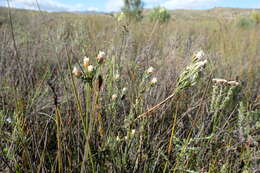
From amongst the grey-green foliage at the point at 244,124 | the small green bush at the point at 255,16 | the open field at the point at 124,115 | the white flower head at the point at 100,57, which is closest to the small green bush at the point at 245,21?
the small green bush at the point at 255,16

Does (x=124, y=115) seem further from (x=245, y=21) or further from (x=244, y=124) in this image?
(x=245, y=21)

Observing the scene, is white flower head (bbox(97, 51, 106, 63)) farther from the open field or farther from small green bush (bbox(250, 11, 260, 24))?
small green bush (bbox(250, 11, 260, 24))

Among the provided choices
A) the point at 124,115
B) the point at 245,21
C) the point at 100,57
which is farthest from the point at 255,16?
the point at 100,57

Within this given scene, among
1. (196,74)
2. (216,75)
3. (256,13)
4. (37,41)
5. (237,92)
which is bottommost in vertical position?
(237,92)

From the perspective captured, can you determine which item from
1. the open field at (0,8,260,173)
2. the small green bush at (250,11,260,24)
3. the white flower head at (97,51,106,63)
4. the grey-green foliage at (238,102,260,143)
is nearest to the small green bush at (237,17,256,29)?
the small green bush at (250,11,260,24)

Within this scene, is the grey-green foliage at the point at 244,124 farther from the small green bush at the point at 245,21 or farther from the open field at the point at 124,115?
the small green bush at the point at 245,21

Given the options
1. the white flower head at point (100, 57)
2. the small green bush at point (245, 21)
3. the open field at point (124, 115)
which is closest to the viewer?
the white flower head at point (100, 57)

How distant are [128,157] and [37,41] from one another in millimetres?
2068

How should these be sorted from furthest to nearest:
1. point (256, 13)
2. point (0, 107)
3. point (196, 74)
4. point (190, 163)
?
point (256, 13) < point (0, 107) < point (190, 163) < point (196, 74)

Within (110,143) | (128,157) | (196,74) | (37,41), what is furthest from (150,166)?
(37,41)

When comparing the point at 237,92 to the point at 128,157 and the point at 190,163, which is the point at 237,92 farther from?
the point at 128,157

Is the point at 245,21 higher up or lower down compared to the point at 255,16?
lower down

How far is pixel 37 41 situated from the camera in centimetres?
228

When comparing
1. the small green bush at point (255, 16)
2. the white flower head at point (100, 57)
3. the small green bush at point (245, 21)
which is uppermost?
the small green bush at point (255, 16)
